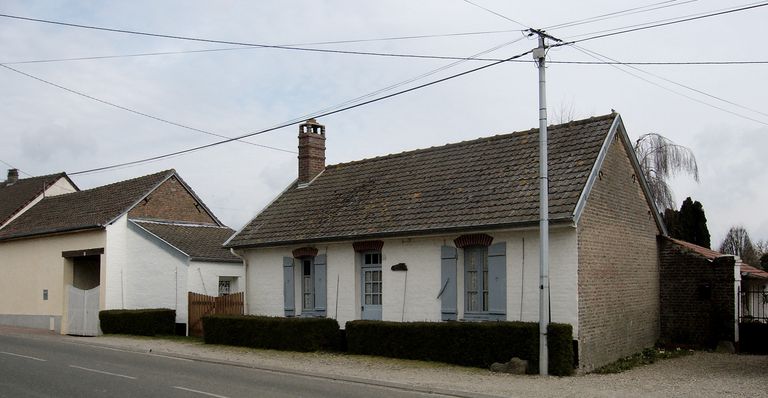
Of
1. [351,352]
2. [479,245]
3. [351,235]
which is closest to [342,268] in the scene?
[351,235]

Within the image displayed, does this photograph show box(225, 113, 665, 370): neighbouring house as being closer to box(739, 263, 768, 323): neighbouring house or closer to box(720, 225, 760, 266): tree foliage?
box(739, 263, 768, 323): neighbouring house

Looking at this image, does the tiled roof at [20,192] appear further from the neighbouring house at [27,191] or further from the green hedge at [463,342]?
the green hedge at [463,342]

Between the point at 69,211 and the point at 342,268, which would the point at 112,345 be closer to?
the point at 342,268

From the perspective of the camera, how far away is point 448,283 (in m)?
19.0

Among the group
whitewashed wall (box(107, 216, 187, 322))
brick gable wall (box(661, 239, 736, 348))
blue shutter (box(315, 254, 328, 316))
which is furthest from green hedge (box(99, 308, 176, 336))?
brick gable wall (box(661, 239, 736, 348))

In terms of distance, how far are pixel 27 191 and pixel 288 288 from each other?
23597mm

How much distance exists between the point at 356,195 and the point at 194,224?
13849 mm

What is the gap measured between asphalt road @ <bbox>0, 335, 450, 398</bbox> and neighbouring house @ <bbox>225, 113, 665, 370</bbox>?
183 inches

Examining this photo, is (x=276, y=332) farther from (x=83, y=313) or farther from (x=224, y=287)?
(x=83, y=313)

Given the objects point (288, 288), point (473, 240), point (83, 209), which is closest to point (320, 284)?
point (288, 288)

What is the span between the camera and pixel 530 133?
818 inches

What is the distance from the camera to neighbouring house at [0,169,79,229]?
1465 inches

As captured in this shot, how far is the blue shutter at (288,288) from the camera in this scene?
2300cm

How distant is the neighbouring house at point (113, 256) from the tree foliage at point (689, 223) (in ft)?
62.6
